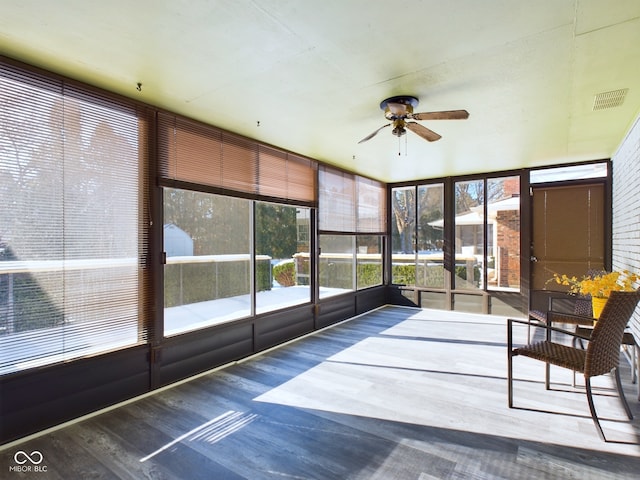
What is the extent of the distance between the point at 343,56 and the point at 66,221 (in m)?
2.30

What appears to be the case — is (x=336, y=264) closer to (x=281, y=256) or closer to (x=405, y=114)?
(x=281, y=256)

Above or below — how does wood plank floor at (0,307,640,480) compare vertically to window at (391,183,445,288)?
below

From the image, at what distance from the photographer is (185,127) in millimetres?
3434

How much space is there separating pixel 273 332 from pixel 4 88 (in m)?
3.38

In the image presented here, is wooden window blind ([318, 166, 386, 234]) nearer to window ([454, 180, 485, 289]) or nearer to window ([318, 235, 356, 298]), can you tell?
window ([318, 235, 356, 298])

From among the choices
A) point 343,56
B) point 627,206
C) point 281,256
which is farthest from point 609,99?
point 281,256

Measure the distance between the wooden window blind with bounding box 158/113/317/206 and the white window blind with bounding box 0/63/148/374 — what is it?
0.28 m

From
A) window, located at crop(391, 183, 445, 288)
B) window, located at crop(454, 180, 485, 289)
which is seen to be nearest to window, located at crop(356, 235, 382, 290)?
window, located at crop(391, 183, 445, 288)

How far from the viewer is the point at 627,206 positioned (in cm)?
414

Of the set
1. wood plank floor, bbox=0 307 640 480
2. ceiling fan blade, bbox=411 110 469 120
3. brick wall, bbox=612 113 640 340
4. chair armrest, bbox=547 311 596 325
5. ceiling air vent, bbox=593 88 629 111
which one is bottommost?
wood plank floor, bbox=0 307 640 480

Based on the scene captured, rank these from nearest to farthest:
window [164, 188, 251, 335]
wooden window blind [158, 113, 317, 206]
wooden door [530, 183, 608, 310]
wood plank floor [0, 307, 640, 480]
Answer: wood plank floor [0, 307, 640, 480]
wooden window blind [158, 113, 317, 206]
window [164, 188, 251, 335]
wooden door [530, 183, 608, 310]

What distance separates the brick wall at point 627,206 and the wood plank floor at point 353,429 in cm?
124

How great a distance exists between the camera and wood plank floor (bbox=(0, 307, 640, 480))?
2.09 metres

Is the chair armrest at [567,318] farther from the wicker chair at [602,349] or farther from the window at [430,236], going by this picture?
the window at [430,236]
